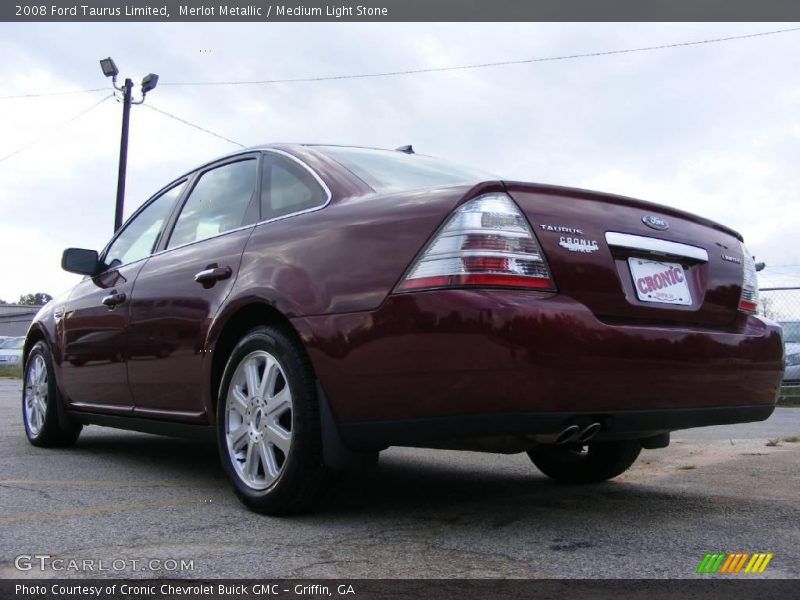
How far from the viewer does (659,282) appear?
119 inches

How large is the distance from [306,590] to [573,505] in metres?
1.62

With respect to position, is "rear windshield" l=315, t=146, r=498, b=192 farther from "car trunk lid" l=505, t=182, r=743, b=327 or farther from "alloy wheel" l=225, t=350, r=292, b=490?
"alloy wheel" l=225, t=350, r=292, b=490

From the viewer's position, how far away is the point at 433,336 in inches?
104

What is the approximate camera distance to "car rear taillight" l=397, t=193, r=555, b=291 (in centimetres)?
268

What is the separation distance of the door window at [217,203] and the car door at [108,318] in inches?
9.6

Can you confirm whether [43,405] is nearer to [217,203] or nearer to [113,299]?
[113,299]

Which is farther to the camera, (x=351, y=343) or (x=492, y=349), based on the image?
(x=351, y=343)

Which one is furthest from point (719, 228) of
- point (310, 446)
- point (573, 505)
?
point (310, 446)

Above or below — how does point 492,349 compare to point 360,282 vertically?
below

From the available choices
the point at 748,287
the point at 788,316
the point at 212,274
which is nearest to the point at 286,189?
the point at 212,274

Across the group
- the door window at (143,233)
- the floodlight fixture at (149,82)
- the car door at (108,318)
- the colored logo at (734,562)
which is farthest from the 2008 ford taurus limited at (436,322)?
the floodlight fixture at (149,82)

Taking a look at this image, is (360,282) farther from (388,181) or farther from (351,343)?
(388,181)

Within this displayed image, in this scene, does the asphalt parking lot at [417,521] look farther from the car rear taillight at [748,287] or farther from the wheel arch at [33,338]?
the wheel arch at [33,338]

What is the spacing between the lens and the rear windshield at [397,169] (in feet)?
11.1
